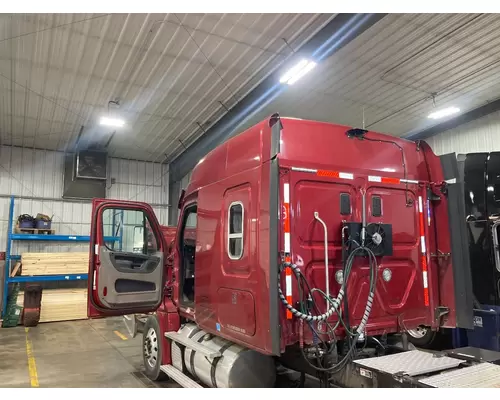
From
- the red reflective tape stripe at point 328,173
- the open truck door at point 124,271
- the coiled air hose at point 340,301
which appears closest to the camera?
the coiled air hose at point 340,301

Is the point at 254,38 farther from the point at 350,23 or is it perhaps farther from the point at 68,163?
the point at 68,163

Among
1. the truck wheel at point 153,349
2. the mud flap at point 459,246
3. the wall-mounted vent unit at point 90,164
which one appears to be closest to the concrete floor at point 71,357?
the truck wheel at point 153,349

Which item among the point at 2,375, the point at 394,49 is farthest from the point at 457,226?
the point at 2,375

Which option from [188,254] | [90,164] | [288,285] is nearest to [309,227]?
[288,285]

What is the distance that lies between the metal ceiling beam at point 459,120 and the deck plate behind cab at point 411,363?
8.63 meters

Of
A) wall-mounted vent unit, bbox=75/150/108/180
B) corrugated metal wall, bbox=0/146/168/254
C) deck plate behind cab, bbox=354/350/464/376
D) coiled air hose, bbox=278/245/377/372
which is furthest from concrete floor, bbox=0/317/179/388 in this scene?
wall-mounted vent unit, bbox=75/150/108/180

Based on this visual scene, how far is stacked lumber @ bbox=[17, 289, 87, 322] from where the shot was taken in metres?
10.8

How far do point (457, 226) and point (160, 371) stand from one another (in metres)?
3.91

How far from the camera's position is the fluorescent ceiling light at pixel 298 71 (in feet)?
22.9

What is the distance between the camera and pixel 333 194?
11.0 feet

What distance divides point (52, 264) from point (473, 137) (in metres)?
12.4

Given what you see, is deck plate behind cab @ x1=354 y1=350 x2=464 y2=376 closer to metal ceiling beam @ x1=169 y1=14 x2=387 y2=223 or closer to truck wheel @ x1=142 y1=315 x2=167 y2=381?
truck wheel @ x1=142 y1=315 x2=167 y2=381

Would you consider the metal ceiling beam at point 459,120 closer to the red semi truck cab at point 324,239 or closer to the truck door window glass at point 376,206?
the red semi truck cab at point 324,239

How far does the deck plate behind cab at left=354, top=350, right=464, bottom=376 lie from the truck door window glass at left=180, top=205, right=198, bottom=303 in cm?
285
